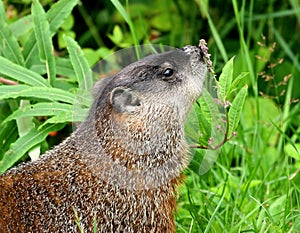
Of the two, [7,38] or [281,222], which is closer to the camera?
[281,222]

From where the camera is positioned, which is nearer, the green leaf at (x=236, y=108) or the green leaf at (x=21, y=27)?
the green leaf at (x=236, y=108)

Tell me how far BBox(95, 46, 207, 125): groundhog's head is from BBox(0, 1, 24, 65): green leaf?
790mm

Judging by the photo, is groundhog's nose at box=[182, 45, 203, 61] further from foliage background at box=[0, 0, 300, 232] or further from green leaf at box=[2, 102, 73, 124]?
green leaf at box=[2, 102, 73, 124]

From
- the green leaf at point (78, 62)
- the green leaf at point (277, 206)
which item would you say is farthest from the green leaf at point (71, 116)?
the green leaf at point (277, 206)

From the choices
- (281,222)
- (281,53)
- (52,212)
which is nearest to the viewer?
(52,212)

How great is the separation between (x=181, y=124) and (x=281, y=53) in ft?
8.01

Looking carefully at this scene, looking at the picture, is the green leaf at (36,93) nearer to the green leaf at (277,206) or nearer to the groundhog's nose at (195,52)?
the groundhog's nose at (195,52)

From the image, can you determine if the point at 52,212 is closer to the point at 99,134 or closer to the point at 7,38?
the point at 99,134

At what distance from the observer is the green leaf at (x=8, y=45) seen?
3693mm

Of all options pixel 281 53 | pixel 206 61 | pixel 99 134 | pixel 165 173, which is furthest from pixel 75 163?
pixel 281 53

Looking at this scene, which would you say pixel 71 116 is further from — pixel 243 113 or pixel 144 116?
pixel 243 113

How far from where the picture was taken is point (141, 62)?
118 inches

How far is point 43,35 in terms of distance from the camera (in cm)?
363

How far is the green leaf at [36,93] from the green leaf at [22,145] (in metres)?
0.13
